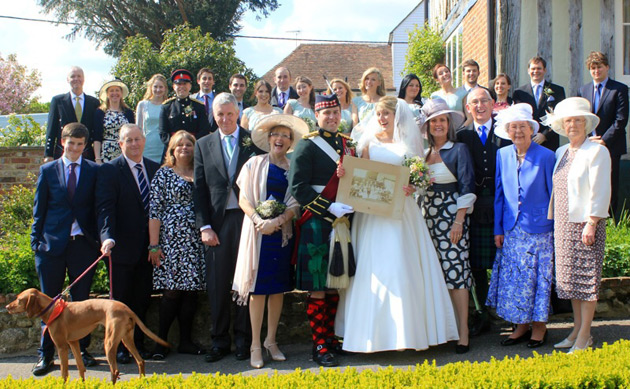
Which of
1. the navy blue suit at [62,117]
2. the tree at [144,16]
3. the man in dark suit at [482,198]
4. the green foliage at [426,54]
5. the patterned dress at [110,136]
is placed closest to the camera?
the man in dark suit at [482,198]

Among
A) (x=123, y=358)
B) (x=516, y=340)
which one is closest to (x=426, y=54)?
(x=516, y=340)

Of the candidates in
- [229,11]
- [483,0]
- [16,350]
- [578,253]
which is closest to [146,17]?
[229,11]

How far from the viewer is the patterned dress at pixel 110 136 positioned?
8.30 m

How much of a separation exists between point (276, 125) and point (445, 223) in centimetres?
187

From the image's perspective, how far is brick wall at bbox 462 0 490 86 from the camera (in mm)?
11148

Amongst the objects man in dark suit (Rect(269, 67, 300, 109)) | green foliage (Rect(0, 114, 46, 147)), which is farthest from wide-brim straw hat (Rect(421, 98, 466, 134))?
green foliage (Rect(0, 114, 46, 147))

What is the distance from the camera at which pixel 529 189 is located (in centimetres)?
591

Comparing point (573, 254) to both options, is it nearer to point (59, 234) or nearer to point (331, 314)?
point (331, 314)

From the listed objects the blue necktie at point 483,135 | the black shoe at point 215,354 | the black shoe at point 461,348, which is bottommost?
the black shoe at point 215,354

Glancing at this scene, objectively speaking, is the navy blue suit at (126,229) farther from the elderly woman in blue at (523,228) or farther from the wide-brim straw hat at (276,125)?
the elderly woman in blue at (523,228)

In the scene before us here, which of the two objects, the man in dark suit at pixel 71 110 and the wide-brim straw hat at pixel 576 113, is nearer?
the wide-brim straw hat at pixel 576 113

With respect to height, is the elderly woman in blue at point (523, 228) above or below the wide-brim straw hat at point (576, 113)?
below

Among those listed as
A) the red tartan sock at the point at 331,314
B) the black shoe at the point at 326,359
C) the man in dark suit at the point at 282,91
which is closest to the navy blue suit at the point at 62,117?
the man in dark suit at the point at 282,91

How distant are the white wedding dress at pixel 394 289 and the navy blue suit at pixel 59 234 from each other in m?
2.49
